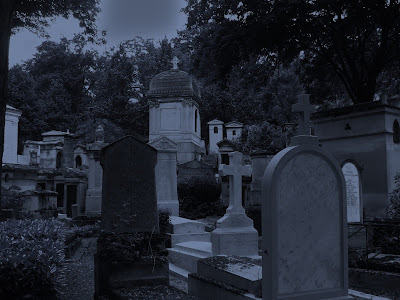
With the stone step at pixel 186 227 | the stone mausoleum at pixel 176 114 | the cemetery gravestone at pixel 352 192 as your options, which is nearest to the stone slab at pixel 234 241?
the stone step at pixel 186 227

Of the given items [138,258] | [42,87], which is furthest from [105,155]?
[42,87]

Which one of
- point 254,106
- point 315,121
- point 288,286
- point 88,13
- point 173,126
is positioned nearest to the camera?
point 288,286

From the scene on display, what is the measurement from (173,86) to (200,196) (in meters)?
9.49

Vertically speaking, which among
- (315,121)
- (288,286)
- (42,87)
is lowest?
(288,286)

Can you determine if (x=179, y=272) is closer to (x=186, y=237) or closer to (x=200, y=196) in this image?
(x=186, y=237)

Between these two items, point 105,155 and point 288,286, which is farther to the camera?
point 105,155

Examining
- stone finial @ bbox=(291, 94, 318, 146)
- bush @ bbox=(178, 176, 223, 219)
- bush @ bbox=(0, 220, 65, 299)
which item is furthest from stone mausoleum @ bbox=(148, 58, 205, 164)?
stone finial @ bbox=(291, 94, 318, 146)

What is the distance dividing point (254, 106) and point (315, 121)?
97.0 ft

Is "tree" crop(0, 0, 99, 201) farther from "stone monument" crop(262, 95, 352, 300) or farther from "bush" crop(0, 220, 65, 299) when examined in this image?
"stone monument" crop(262, 95, 352, 300)

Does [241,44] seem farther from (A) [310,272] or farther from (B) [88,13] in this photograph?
(A) [310,272]

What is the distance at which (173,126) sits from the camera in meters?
25.3

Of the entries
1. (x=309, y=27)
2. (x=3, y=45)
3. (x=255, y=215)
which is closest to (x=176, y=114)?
(x=255, y=215)

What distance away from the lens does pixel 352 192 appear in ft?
29.0

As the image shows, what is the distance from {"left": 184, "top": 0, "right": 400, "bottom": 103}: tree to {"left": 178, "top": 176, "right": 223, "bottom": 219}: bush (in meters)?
6.65
